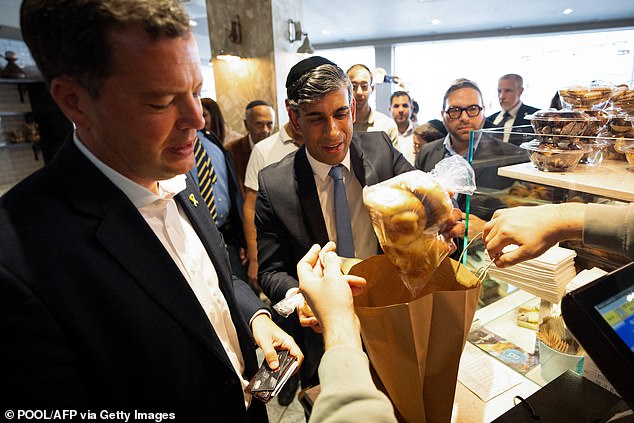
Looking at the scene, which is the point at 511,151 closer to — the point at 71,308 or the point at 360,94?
the point at 71,308

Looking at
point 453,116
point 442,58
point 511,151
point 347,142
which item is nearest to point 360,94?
point 453,116

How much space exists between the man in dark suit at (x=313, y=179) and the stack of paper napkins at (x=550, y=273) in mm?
Result: 698

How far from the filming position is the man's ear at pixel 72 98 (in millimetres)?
741

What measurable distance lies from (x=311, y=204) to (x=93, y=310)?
0.96m

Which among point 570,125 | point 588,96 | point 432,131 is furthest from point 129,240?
point 432,131

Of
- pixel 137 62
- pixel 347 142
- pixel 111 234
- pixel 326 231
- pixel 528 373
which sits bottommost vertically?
pixel 528 373

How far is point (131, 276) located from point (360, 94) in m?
2.99

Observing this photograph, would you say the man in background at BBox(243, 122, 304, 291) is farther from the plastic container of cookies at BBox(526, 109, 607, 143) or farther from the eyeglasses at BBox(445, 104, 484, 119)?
the plastic container of cookies at BBox(526, 109, 607, 143)

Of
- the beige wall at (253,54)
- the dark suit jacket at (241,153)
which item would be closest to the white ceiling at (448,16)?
the beige wall at (253,54)

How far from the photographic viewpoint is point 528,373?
1087 mm

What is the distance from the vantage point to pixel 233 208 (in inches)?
123

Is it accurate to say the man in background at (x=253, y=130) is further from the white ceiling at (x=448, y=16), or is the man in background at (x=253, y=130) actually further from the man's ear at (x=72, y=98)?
the white ceiling at (x=448, y=16)

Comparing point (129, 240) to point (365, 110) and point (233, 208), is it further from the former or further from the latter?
point (365, 110)

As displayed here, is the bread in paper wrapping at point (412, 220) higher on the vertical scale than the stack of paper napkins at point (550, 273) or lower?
higher
